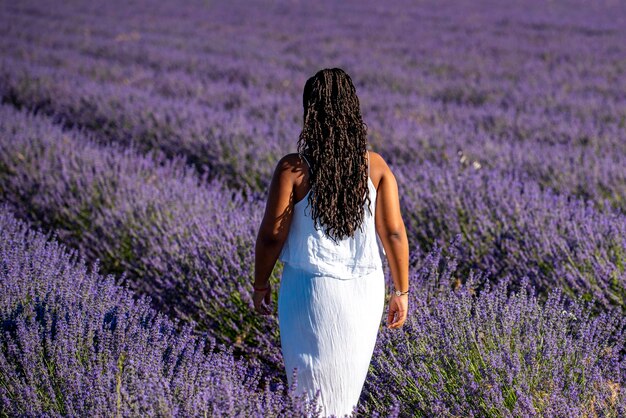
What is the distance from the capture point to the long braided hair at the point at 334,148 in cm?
172

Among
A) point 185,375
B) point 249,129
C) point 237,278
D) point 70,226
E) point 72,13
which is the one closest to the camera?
point 185,375

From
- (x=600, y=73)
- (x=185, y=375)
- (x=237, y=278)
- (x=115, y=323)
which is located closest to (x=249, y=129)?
(x=237, y=278)

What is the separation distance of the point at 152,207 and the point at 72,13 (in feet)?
63.3

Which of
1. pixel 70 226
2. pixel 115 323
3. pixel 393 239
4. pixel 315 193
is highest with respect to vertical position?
pixel 315 193

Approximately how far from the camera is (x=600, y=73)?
9.75 meters

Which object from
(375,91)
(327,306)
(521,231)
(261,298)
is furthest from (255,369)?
(375,91)

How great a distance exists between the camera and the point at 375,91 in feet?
27.0

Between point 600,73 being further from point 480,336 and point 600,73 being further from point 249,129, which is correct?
point 480,336

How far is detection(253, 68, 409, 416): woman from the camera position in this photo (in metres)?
1.74

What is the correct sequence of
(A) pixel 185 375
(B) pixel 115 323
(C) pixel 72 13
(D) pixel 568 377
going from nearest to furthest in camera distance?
(A) pixel 185 375, (D) pixel 568 377, (B) pixel 115 323, (C) pixel 72 13

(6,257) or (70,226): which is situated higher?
(6,257)

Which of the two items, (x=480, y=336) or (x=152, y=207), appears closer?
(x=480, y=336)

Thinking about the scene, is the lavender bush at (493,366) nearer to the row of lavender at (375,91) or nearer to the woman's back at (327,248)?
the woman's back at (327,248)

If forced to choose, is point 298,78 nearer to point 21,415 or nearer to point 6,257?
point 6,257
